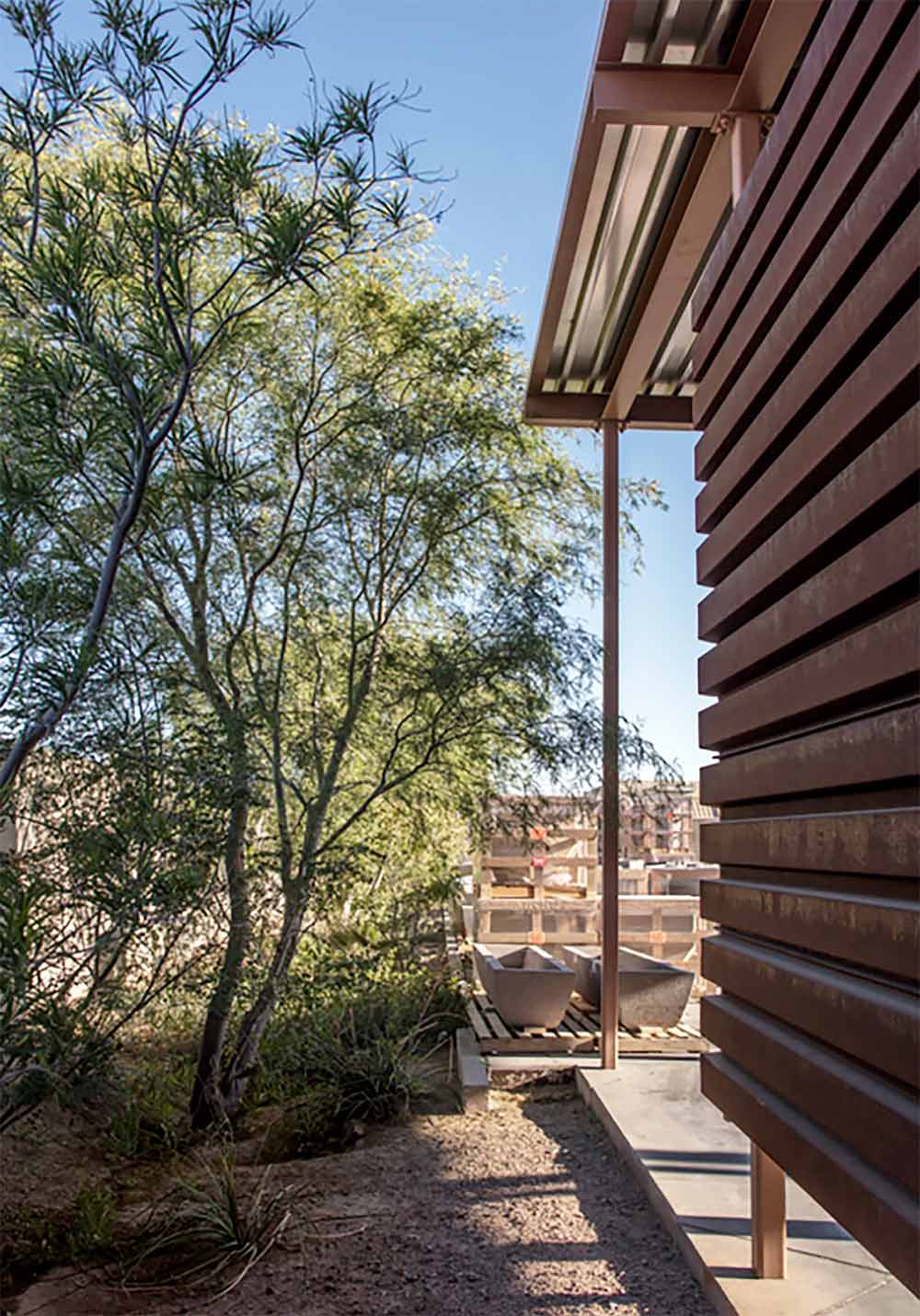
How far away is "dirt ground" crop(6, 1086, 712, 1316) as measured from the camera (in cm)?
272

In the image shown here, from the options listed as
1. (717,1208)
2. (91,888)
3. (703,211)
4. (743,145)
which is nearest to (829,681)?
(743,145)

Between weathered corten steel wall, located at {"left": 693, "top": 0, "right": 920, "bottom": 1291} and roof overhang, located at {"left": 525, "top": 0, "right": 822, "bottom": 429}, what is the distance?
2.72ft

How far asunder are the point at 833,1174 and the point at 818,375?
1252 millimetres

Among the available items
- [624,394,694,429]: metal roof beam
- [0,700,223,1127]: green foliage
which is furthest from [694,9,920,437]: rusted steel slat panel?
[624,394,694,429]: metal roof beam

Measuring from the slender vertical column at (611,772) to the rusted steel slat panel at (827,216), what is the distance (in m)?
2.44

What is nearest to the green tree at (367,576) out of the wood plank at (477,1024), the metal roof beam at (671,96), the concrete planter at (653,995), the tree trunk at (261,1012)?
the tree trunk at (261,1012)

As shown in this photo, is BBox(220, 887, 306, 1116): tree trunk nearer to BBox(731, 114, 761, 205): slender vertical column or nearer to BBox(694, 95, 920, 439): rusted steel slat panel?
BBox(694, 95, 920, 439): rusted steel slat panel

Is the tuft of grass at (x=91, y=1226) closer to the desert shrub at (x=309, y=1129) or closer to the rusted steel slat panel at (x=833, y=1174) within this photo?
the desert shrub at (x=309, y=1129)

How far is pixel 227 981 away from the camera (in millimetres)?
3916

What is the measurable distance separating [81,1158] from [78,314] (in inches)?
129

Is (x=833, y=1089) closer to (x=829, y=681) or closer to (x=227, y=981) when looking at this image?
(x=829, y=681)

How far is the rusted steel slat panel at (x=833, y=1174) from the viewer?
128cm

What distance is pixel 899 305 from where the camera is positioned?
1.40 meters

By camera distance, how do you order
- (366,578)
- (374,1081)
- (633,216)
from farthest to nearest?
(366,578), (374,1081), (633,216)
